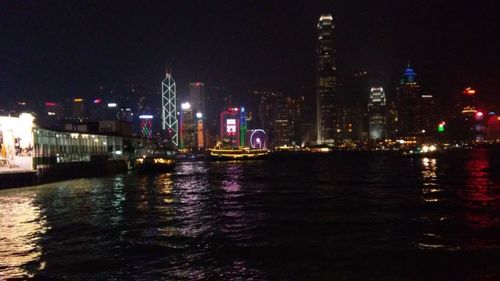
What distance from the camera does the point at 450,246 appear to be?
19.1 meters

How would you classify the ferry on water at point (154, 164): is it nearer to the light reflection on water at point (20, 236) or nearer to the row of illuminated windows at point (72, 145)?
the row of illuminated windows at point (72, 145)

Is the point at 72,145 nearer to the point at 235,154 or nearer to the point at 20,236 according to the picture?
the point at 20,236

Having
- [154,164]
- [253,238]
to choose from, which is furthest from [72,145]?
[253,238]

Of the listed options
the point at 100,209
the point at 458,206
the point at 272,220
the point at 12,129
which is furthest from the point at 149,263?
the point at 12,129

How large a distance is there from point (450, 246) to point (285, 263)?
6.74 m

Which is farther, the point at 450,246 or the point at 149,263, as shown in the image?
the point at 450,246

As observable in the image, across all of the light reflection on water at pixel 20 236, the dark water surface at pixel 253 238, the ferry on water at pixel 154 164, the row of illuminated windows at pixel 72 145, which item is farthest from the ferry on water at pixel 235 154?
the light reflection on water at pixel 20 236

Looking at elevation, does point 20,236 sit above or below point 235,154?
below

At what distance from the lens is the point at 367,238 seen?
20.7 m

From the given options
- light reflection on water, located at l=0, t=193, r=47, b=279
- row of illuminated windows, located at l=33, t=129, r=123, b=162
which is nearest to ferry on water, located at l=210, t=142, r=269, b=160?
row of illuminated windows, located at l=33, t=129, r=123, b=162

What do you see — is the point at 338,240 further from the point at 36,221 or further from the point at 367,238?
the point at 36,221

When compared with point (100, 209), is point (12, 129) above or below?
above

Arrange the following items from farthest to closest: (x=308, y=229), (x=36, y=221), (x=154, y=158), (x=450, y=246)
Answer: (x=154, y=158), (x=36, y=221), (x=308, y=229), (x=450, y=246)

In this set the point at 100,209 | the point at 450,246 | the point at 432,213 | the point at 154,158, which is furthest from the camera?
the point at 154,158
